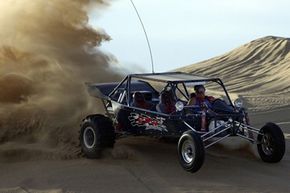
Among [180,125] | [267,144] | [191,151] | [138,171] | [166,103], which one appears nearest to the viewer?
[191,151]

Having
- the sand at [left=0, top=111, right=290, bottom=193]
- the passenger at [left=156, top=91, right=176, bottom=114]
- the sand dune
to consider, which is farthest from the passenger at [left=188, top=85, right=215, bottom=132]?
the sand dune

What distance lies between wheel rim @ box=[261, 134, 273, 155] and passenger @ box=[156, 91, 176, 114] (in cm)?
145

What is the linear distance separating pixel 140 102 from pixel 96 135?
103 cm

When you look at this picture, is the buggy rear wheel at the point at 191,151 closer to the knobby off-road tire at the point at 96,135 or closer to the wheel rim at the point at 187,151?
the wheel rim at the point at 187,151

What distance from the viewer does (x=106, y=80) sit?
13.6 metres

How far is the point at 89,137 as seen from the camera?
9.94 metres

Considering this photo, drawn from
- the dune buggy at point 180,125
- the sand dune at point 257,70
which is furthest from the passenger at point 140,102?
the sand dune at point 257,70

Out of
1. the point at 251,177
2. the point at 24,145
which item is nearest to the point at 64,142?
the point at 24,145

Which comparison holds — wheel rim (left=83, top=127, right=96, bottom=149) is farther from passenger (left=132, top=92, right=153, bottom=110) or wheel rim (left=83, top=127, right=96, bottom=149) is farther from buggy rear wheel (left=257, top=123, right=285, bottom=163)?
buggy rear wheel (left=257, top=123, right=285, bottom=163)

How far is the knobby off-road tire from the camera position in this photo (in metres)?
9.64

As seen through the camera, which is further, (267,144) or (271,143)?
(267,144)

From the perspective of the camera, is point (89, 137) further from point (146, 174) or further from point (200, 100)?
point (200, 100)

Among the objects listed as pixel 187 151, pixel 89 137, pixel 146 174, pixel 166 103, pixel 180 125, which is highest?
pixel 166 103

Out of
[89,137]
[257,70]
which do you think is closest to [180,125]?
[89,137]
